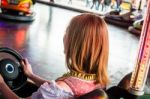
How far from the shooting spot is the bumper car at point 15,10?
17.7 ft

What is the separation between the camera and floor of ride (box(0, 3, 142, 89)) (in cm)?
333

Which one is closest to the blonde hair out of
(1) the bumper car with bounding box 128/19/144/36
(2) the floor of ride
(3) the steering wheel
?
(3) the steering wheel

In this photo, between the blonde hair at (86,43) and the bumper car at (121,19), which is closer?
the blonde hair at (86,43)

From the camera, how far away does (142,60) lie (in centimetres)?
91

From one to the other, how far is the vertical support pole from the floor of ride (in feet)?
5.03

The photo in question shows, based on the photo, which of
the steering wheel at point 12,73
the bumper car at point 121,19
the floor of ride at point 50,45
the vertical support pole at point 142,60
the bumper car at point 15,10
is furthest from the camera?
the bumper car at point 121,19

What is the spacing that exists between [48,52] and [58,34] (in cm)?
111

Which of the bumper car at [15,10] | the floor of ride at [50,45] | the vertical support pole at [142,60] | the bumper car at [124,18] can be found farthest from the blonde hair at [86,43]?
the bumper car at [124,18]

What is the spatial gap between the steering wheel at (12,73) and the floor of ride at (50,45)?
1168 millimetres

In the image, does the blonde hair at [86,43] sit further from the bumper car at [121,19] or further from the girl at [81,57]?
the bumper car at [121,19]

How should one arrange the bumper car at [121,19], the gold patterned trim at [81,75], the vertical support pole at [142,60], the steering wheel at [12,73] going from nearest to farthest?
1. the vertical support pole at [142,60]
2. the gold patterned trim at [81,75]
3. the steering wheel at [12,73]
4. the bumper car at [121,19]

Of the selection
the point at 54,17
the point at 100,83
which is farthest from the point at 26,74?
the point at 54,17

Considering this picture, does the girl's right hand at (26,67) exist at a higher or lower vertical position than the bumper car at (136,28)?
higher

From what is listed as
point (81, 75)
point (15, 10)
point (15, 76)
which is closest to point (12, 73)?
point (15, 76)
